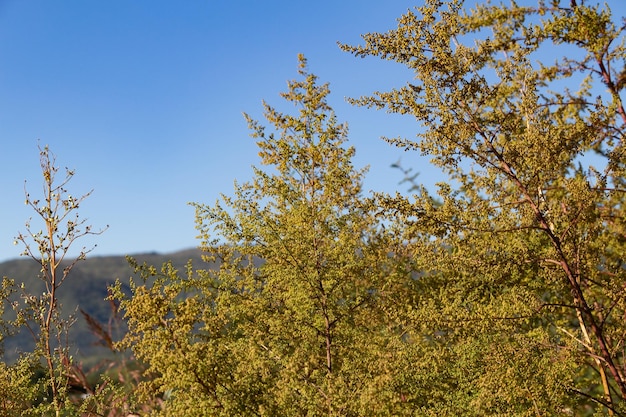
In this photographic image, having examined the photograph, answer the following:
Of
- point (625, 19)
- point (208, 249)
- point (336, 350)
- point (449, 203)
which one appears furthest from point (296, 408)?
point (625, 19)

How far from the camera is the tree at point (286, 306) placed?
25.8ft

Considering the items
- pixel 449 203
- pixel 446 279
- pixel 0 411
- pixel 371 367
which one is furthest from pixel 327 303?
pixel 0 411

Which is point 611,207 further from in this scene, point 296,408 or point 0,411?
point 0,411

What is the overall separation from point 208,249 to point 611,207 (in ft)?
24.0

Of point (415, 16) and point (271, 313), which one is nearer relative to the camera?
point (415, 16)

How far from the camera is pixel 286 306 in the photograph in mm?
10109

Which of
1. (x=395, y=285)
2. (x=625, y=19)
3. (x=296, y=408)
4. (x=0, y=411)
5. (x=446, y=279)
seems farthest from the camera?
(x=446, y=279)

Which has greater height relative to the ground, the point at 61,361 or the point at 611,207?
the point at 611,207

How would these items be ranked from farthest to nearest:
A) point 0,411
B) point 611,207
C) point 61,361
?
1. point 0,411
2. point 61,361
3. point 611,207

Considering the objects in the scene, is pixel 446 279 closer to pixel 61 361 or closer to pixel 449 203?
pixel 449 203

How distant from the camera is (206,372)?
800cm

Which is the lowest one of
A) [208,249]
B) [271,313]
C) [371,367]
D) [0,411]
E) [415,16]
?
[0,411]

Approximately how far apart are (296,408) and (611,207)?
495 cm

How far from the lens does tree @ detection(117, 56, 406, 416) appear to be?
25.8ft
